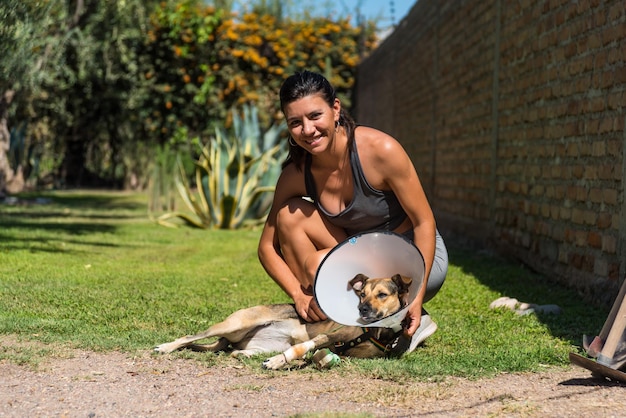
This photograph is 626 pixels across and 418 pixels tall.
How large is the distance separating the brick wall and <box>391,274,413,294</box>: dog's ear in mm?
2066

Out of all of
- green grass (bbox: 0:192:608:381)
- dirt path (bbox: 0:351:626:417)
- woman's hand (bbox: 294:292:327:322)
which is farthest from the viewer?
green grass (bbox: 0:192:608:381)

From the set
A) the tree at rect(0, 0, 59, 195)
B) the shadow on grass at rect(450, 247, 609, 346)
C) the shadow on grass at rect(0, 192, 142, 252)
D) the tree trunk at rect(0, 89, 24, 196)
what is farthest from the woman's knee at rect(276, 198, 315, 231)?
the tree trunk at rect(0, 89, 24, 196)

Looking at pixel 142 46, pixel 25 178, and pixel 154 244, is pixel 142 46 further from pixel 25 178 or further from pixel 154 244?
pixel 154 244

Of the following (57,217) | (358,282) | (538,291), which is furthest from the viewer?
(57,217)

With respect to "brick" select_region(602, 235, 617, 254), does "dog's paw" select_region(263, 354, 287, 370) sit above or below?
below

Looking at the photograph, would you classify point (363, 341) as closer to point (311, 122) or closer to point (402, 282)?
point (402, 282)

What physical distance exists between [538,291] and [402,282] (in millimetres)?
2889

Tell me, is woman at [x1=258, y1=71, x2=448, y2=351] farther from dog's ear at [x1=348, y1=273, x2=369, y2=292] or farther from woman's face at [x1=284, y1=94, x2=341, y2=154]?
dog's ear at [x1=348, y1=273, x2=369, y2=292]

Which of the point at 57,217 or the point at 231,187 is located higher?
the point at 231,187

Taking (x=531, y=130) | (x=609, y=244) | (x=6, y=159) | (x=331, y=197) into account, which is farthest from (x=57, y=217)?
(x=331, y=197)

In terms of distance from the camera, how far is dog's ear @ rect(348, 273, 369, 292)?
4.03 meters

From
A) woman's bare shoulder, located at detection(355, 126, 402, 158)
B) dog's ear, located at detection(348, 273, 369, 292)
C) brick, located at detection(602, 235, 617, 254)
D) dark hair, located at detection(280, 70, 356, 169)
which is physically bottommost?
dog's ear, located at detection(348, 273, 369, 292)

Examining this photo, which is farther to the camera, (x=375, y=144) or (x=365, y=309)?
(x=375, y=144)

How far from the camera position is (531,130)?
7.71 meters
